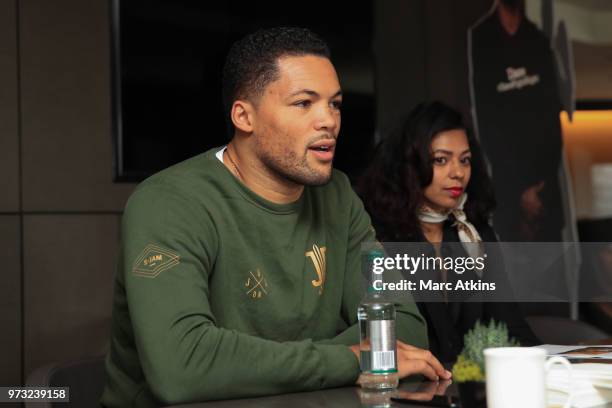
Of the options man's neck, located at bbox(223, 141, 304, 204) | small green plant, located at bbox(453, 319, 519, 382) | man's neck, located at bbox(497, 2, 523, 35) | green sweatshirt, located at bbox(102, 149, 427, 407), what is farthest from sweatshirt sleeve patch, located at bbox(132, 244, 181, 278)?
man's neck, located at bbox(497, 2, 523, 35)

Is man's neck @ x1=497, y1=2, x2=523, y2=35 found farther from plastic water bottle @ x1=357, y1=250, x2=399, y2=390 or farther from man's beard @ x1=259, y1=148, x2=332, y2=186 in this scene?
plastic water bottle @ x1=357, y1=250, x2=399, y2=390

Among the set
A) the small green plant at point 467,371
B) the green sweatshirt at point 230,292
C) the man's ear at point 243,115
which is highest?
the man's ear at point 243,115

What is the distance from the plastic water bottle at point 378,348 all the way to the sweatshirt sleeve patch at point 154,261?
0.37 metres

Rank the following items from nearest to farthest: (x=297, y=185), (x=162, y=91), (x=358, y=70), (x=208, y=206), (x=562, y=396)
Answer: (x=562, y=396) < (x=208, y=206) < (x=297, y=185) < (x=162, y=91) < (x=358, y=70)

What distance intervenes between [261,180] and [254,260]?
0.21 meters

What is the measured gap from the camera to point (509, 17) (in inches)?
162

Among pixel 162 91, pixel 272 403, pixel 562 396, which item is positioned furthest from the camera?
pixel 162 91

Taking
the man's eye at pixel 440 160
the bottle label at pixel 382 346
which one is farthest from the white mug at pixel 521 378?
the man's eye at pixel 440 160

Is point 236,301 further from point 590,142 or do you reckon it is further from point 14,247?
point 590,142

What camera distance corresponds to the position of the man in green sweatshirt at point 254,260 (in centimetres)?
157

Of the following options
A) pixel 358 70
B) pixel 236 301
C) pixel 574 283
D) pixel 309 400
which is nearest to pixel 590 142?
pixel 574 283

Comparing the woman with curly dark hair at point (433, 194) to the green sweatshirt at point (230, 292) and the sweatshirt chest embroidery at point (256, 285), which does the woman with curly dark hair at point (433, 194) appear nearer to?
the green sweatshirt at point (230, 292)

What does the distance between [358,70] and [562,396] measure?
8.80ft

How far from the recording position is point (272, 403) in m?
1.47
